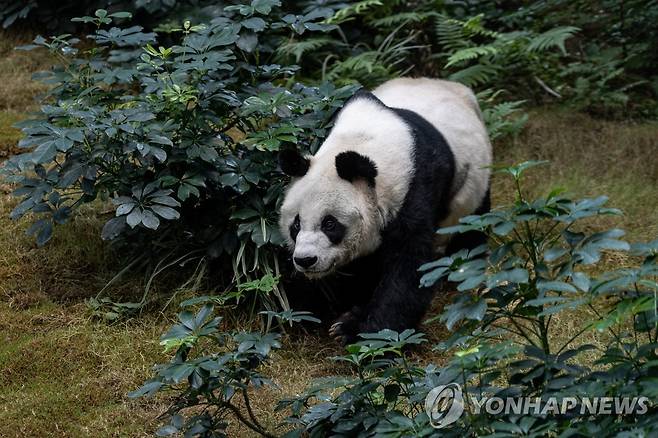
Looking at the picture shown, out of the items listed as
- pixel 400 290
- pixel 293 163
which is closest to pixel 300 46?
pixel 293 163

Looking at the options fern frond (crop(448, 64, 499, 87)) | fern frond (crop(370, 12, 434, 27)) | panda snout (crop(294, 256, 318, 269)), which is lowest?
fern frond (crop(448, 64, 499, 87))

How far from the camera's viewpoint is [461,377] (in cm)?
391

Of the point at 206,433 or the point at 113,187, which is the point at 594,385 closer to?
the point at 206,433

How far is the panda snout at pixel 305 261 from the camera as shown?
5.79m

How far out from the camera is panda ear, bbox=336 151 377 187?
19.2ft

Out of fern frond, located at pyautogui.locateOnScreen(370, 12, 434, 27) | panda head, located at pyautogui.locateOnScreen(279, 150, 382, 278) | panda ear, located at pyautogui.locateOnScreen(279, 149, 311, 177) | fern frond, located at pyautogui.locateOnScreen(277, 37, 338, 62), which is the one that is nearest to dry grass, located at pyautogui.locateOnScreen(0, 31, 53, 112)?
fern frond, located at pyautogui.locateOnScreen(277, 37, 338, 62)

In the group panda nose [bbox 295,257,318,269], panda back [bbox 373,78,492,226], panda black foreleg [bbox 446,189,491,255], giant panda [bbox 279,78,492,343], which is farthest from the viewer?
panda black foreleg [bbox 446,189,491,255]

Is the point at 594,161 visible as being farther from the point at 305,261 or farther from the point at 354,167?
the point at 305,261

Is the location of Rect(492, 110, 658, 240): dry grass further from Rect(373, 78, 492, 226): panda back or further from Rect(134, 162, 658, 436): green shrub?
Rect(134, 162, 658, 436): green shrub

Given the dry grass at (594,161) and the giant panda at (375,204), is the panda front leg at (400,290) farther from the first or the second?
the dry grass at (594,161)

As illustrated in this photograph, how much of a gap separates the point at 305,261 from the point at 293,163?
2.39 ft

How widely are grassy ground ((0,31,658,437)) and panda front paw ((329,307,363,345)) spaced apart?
0.14 m

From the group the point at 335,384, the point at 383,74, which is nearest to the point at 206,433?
the point at 335,384

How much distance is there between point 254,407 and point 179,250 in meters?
1.71
